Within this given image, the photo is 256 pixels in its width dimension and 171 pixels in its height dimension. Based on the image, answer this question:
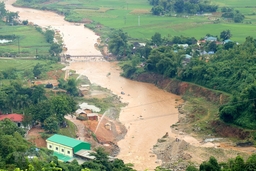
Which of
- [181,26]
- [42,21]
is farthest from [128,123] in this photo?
[42,21]

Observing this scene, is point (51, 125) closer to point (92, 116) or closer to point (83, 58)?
point (92, 116)

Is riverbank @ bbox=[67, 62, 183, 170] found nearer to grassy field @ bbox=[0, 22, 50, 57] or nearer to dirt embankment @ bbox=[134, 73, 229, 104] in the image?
dirt embankment @ bbox=[134, 73, 229, 104]

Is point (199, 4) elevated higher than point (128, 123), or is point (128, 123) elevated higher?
point (199, 4)

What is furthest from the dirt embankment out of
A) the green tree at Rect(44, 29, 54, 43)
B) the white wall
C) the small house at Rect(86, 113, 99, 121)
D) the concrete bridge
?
the green tree at Rect(44, 29, 54, 43)

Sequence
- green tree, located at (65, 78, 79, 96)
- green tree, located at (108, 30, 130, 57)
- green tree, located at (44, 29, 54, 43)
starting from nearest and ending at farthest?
green tree, located at (65, 78, 79, 96), green tree, located at (108, 30, 130, 57), green tree, located at (44, 29, 54, 43)

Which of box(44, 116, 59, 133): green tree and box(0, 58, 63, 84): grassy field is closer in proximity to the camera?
box(44, 116, 59, 133): green tree

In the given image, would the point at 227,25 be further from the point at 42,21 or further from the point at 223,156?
the point at 223,156
